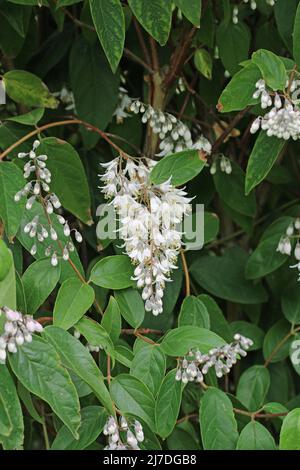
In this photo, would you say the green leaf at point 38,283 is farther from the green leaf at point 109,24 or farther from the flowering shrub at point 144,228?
the green leaf at point 109,24

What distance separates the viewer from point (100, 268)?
3.86 feet

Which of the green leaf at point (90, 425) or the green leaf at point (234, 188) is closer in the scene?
the green leaf at point (90, 425)

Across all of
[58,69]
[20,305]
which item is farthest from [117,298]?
[58,69]

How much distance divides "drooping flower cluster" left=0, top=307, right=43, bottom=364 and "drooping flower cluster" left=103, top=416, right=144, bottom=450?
197mm

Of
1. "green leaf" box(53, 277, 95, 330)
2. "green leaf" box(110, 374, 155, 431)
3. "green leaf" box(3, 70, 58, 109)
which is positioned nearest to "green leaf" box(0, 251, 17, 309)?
"green leaf" box(53, 277, 95, 330)

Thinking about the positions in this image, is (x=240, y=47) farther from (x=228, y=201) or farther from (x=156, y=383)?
(x=156, y=383)

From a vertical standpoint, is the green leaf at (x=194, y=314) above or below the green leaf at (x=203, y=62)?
below

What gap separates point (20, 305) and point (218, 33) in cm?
64

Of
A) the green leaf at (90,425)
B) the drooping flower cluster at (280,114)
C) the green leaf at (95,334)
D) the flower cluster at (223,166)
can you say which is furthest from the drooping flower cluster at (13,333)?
the flower cluster at (223,166)

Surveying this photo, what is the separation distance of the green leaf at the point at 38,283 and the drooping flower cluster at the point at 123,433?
198 mm

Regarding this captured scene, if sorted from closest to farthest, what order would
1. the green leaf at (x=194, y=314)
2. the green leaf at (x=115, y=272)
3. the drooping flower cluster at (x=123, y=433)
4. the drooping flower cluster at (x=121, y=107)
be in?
1. the drooping flower cluster at (x=123, y=433)
2. the green leaf at (x=115, y=272)
3. the green leaf at (x=194, y=314)
4. the drooping flower cluster at (x=121, y=107)

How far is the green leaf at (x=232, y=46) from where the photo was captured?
137 centimetres

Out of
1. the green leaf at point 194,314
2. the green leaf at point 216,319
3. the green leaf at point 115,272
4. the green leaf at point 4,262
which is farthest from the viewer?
the green leaf at point 216,319

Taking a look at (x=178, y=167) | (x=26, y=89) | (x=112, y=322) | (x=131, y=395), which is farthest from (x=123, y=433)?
(x=26, y=89)
